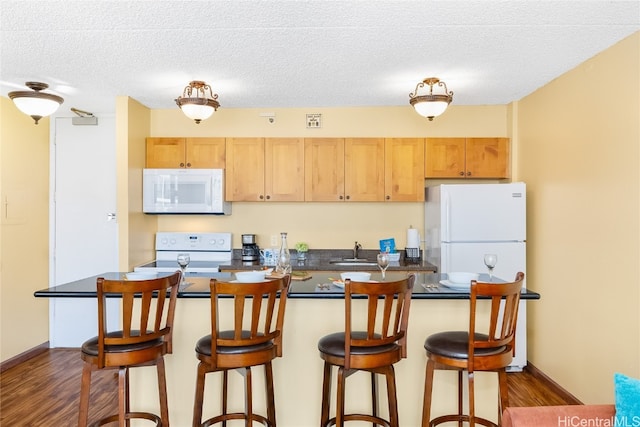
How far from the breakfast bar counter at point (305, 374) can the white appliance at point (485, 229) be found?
1369mm

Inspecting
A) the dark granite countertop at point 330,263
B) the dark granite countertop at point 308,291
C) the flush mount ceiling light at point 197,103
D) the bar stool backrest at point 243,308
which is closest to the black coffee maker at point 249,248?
the dark granite countertop at point 330,263

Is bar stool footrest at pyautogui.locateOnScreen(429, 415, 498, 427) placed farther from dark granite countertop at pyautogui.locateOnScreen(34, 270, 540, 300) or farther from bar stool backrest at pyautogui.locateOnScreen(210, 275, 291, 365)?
bar stool backrest at pyautogui.locateOnScreen(210, 275, 291, 365)

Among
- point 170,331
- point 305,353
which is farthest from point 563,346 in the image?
point 170,331

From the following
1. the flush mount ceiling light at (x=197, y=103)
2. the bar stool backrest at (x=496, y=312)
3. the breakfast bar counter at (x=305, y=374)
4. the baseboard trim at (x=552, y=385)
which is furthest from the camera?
the flush mount ceiling light at (x=197, y=103)

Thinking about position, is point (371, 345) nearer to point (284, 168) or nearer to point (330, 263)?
point (330, 263)

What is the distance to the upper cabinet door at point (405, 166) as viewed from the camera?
421 centimetres

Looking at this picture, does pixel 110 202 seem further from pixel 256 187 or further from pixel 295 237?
pixel 295 237

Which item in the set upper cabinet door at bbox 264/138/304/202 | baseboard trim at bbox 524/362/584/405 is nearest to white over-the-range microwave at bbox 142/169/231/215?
upper cabinet door at bbox 264/138/304/202

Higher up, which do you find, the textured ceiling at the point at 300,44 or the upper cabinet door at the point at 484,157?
the textured ceiling at the point at 300,44

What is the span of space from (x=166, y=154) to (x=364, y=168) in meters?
1.95

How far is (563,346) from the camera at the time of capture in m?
3.28

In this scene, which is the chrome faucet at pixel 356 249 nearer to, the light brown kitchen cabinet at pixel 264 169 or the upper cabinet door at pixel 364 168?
the upper cabinet door at pixel 364 168

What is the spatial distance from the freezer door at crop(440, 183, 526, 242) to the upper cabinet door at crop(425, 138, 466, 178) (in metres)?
0.45

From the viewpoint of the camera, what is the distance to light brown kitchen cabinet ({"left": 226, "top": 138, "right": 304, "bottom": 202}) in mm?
4250
